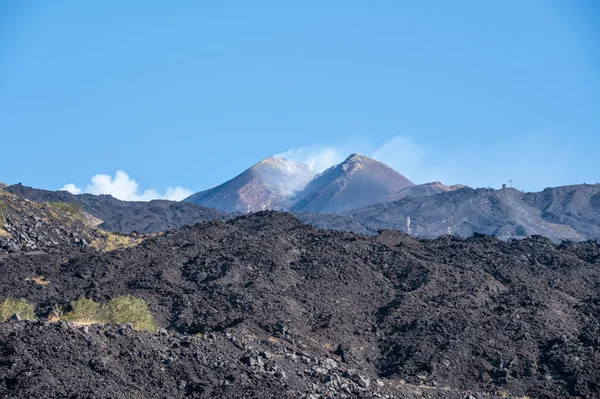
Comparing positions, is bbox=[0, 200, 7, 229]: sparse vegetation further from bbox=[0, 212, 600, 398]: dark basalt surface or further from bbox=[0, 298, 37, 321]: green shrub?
bbox=[0, 298, 37, 321]: green shrub

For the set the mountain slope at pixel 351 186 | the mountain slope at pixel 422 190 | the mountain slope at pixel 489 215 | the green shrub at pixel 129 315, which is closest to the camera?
the green shrub at pixel 129 315

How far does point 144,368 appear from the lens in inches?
980

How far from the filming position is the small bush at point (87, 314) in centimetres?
3231

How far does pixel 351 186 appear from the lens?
175000mm

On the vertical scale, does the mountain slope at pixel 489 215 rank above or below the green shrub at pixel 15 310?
above

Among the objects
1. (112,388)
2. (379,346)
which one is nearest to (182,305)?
(379,346)

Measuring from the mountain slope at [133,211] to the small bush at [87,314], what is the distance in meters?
64.3

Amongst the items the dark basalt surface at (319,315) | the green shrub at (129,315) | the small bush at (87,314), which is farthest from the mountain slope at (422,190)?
the small bush at (87,314)

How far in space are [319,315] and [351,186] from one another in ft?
437

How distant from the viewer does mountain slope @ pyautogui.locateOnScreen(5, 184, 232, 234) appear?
4077 inches

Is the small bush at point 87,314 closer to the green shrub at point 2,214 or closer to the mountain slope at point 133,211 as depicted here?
the green shrub at point 2,214

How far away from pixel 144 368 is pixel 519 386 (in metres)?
17.2

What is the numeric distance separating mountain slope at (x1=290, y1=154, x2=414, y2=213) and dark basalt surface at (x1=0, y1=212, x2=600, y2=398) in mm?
108184

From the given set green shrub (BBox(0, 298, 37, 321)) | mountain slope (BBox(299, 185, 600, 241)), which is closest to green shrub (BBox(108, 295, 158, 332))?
green shrub (BBox(0, 298, 37, 321))
